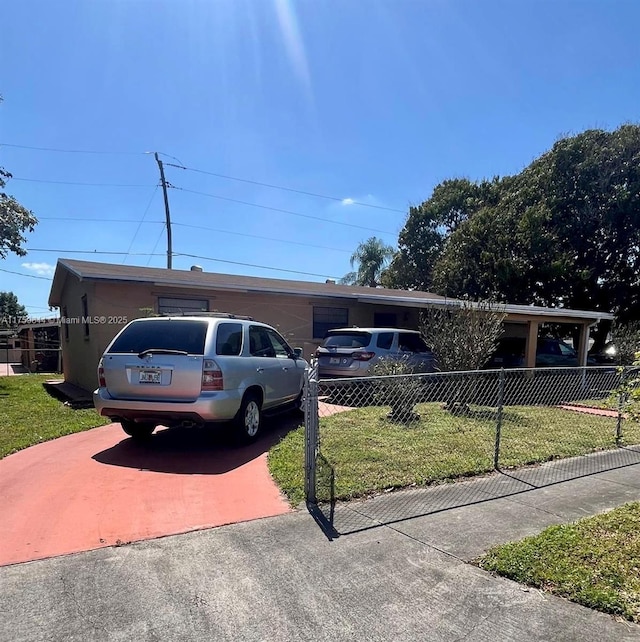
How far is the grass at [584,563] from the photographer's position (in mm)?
2689

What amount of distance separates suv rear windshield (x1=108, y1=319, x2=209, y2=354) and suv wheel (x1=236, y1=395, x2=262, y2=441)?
38.3 inches

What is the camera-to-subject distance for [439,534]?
354cm

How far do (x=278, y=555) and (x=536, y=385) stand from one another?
7882 mm

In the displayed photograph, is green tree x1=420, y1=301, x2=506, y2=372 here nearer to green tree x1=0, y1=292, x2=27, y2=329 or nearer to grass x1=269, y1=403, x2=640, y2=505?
grass x1=269, y1=403, x2=640, y2=505

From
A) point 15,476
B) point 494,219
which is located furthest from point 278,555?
point 494,219

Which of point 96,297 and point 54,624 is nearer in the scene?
point 54,624

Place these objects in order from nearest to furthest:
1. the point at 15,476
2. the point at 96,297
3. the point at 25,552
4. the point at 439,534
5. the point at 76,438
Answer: the point at 25,552, the point at 439,534, the point at 15,476, the point at 76,438, the point at 96,297

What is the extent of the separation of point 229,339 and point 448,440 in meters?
3.32

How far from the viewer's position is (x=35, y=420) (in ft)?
25.1

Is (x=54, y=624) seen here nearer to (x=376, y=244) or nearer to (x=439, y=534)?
(x=439, y=534)

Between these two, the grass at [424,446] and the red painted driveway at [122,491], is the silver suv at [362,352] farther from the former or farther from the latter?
the red painted driveway at [122,491]

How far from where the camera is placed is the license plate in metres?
5.50

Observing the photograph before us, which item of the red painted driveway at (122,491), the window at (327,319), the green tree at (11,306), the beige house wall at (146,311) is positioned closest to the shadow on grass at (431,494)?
the red painted driveway at (122,491)

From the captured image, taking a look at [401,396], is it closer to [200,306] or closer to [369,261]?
[200,306]
